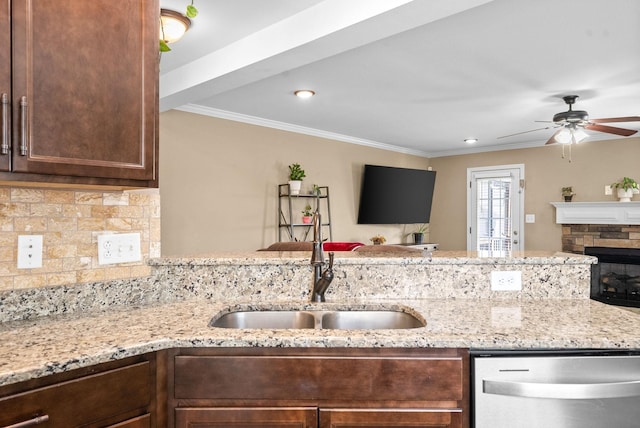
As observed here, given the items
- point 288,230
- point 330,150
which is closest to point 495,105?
point 330,150

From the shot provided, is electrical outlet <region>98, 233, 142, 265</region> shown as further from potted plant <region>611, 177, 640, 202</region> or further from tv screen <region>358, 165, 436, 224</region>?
potted plant <region>611, 177, 640, 202</region>

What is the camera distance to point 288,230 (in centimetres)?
575

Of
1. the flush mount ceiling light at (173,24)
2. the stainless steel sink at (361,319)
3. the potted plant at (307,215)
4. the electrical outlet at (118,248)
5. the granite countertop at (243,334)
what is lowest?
the stainless steel sink at (361,319)

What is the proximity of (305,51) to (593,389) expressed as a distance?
227 cm

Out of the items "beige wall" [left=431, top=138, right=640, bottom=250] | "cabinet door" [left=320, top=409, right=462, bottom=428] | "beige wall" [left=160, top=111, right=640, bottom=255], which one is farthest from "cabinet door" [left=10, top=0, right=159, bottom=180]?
"beige wall" [left=431, top=138, right=640, bottom=250]

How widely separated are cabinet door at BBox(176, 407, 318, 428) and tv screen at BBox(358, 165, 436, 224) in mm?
5463

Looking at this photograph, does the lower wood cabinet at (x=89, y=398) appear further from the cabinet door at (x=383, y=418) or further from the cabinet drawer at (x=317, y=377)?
the cabinet door at (x=383, y=418)

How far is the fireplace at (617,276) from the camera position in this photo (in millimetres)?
5914

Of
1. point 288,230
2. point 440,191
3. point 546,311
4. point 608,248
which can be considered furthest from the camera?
point 440,191

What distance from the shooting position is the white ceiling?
8.53 ft

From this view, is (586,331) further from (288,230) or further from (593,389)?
(288,230)

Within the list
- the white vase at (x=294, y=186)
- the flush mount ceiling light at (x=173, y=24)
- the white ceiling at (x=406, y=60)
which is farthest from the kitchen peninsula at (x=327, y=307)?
the white vase at (x=294, y=186)

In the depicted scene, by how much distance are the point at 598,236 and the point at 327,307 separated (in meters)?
5.86

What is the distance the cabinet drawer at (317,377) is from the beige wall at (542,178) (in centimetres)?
616
